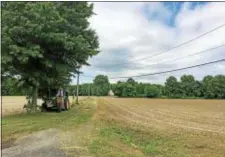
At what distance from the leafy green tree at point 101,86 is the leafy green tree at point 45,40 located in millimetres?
117208

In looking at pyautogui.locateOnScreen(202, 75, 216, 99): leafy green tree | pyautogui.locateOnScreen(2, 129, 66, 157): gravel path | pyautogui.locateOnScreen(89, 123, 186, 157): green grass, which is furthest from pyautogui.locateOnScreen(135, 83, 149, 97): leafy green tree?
pyautogui.locateOnScreen(2, 129, 66, 157): gravel path

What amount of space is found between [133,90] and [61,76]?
383 ft

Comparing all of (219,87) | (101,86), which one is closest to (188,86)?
(219,87)

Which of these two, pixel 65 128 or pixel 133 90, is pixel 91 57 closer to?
pixel 65 128

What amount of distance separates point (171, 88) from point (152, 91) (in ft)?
23.6

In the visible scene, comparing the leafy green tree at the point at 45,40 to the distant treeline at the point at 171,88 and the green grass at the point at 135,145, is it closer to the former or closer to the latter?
the green grass at the point at 135,145

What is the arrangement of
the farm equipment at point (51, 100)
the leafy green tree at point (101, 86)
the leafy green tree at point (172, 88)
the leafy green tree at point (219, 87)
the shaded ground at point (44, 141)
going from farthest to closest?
the leafy green tree at point (101, 86) < the leafy green tree at point (172, 88) < the leafy green tree at point (219, 87) < the farm equipment at point (51, 100) < the shaded ground at point (44, 141)

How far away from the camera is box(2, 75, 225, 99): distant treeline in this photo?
122062mm

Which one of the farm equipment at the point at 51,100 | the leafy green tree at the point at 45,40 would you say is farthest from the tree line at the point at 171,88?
the leafy green tree at the point at 45,40

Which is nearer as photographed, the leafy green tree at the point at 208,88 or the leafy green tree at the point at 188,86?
the leafy green tree at the point at 208,88

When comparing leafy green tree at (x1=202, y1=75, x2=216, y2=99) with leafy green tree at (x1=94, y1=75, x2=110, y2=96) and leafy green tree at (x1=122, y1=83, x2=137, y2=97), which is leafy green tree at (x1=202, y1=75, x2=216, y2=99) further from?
leafy green tree at (x1=94, y1=75, x2=110, y2=96)

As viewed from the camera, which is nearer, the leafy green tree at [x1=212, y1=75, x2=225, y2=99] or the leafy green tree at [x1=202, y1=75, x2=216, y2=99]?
the leafy green tree at [x1=212, y1=75, x2=225, y2=99]

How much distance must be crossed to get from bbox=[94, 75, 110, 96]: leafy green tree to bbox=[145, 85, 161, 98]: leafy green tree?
1669 centimetres

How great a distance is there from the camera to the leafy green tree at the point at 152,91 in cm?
13476
